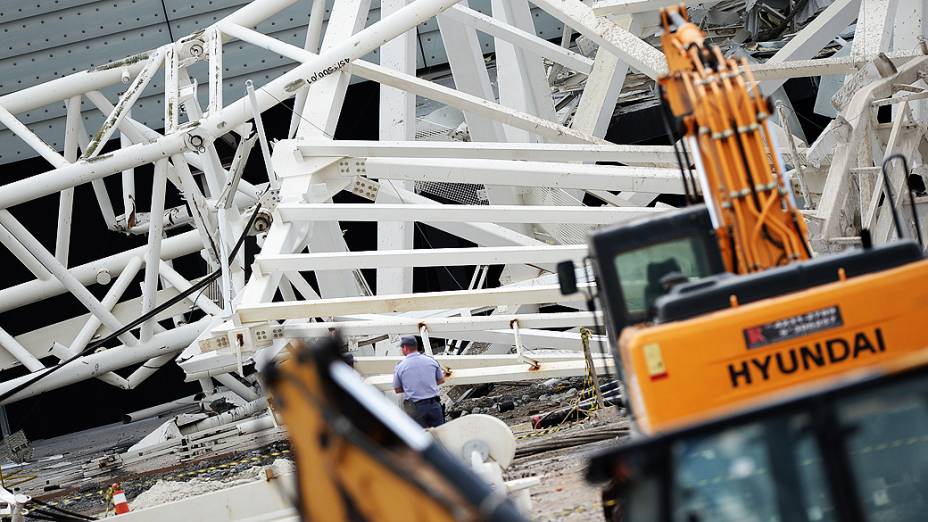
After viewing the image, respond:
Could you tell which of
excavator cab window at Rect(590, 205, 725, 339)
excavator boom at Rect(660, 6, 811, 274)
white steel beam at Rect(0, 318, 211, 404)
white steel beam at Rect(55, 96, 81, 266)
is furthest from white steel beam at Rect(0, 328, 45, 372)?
excavator boom at Rect(660, 6, 811, 274)

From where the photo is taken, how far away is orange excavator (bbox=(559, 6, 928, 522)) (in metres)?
4.20

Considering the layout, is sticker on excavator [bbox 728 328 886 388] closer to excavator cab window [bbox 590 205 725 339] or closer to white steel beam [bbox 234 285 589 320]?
excavator cab window [bbox 590 205 725 339]

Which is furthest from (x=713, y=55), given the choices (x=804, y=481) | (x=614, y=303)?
(x=804, y=481)

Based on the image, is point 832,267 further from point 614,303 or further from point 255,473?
point 255,473

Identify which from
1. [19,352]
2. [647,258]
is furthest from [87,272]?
[647,258]

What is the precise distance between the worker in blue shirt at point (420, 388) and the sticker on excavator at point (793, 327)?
238 inches

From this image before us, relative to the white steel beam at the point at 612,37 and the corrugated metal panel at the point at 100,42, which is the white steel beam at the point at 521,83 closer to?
the white steel beam at the point at 612,37

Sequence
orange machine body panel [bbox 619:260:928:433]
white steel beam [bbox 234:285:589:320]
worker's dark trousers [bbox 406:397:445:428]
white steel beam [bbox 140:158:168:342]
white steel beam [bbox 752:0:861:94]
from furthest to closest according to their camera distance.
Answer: white steel beam [bbox 752:0:861:94] < white steel beam [bbox 140:158:168:342] < white steel beam [bbox 234:285:589:320] < worker's dark trousers [bbox 406:397:445:428] < orange machine body panel [bbox 619:260:928:433]

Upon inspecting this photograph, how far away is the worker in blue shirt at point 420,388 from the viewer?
12.0m

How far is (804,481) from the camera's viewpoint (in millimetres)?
4402

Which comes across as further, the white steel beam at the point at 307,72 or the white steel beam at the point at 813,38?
the white steel beam at the point at 813,38

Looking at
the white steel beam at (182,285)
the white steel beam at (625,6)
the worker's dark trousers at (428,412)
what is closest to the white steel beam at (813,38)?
the white steel beam at (625,6)

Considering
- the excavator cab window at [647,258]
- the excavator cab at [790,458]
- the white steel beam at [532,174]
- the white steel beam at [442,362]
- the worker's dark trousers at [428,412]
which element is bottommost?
the excavator cab at [790,458]

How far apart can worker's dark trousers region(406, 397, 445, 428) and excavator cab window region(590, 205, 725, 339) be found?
14.2ft
